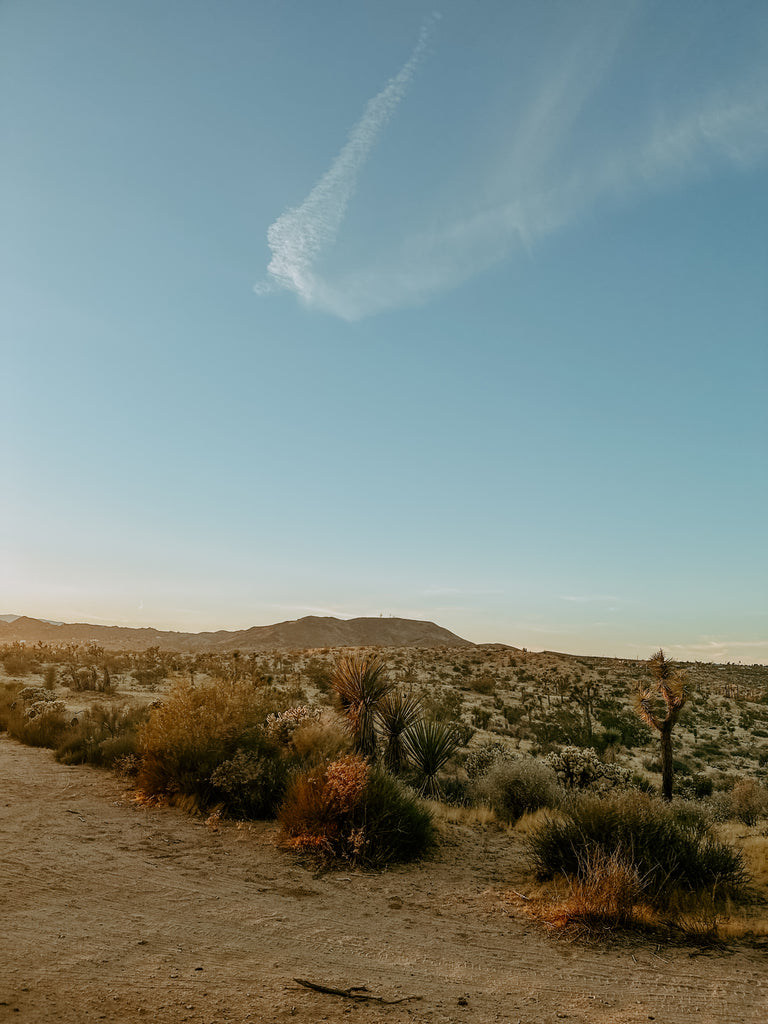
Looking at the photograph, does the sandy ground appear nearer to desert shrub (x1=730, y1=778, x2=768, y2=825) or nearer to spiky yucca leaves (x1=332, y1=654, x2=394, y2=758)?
spiky yucca leaves (x1=332, y1=654, x2=394, y2=758)

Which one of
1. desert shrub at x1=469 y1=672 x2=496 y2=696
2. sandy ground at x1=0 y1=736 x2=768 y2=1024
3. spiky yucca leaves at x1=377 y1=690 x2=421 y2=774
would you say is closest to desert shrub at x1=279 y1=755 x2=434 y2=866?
sandy ground at x1=0 y1=736 x2=768 y2=1024

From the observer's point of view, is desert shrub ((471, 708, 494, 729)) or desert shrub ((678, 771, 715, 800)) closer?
desert shrub ((678, 771, 715, 800))

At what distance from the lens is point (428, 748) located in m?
14.1

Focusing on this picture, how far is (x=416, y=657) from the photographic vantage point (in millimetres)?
54062

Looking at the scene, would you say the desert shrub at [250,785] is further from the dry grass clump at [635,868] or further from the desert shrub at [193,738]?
the dry grass clump at [635,868]

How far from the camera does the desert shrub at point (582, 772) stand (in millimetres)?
13727

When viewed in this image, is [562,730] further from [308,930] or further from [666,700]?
[308,930]

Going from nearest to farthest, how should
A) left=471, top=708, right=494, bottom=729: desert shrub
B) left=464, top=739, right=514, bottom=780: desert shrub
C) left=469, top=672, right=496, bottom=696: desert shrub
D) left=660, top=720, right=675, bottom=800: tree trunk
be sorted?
1. left=464, top=739, right=514, bottom=780: desert shrub
2. left=660, top=720, right=675, bottom=800: tree trunk
3. left=471, top=708, right=494, bottom=729: desert shrub
4. left=469, top=672, right=496, bottom=696: desert shrub

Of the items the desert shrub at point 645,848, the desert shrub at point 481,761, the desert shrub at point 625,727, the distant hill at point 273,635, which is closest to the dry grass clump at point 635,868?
the desert shrub at point 645,848

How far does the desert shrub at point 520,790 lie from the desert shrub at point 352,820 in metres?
3.12

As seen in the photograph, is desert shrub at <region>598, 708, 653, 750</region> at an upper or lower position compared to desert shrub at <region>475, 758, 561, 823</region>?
lower

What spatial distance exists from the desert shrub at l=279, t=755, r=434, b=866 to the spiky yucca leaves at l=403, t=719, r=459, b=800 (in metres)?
3.87

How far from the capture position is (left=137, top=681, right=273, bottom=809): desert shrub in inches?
471

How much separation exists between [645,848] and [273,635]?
117m
